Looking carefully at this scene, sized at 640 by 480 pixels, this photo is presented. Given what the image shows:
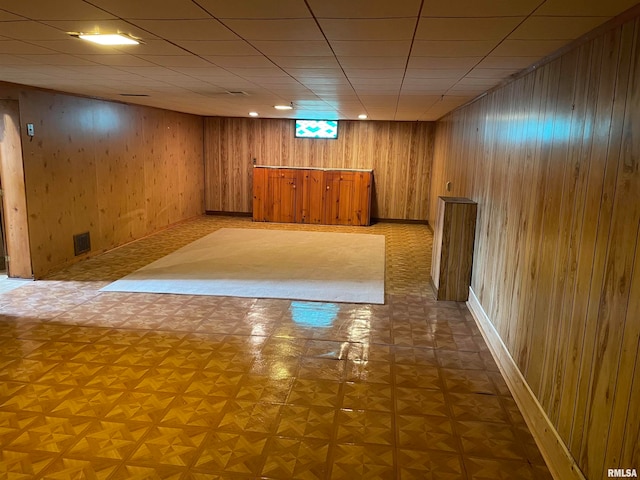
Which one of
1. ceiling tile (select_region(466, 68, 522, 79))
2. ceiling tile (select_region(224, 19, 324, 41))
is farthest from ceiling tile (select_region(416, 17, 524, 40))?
ceiling tile (select_region(466, 68, 522, 79))

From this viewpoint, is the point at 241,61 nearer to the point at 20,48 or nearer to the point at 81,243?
the point at 20,48

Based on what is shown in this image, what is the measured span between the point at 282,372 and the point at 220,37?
214 cm

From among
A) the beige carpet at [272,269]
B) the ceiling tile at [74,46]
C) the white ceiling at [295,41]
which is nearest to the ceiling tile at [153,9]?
the white ceiling at [295,41]

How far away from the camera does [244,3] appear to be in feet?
6.32

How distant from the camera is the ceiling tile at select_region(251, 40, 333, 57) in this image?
2.62m

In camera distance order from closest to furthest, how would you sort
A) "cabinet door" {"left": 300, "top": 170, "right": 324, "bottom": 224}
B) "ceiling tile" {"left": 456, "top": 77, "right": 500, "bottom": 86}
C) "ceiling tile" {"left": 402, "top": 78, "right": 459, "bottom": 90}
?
"ceiling tile" {"left": 456, "top": 77, "right": 500, "bottom": 86} → "ceiling tile" {"left": 402, "top": 78, "right": 459, "bottom": 90} → "cabinet door" {"left": 300, "top": 170, "right": 324, "bottom": 224}

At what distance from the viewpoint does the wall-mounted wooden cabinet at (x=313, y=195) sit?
9250 millimetres

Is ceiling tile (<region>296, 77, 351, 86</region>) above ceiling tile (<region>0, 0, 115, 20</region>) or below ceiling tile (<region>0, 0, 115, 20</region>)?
above

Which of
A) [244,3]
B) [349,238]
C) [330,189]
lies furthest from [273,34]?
[330,189]

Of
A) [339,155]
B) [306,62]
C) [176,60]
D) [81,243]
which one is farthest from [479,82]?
[339,155]

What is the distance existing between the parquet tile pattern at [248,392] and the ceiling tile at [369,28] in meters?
2.09

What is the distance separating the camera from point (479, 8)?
190 centimetres

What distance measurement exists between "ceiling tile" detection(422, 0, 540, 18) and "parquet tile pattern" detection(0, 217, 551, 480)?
2.09 m

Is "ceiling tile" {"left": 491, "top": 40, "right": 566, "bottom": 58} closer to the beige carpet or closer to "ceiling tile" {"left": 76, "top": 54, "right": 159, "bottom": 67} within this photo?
"ceiling tile" {"left": 76, "top": 54, "right": 159, "bottom": 67}
